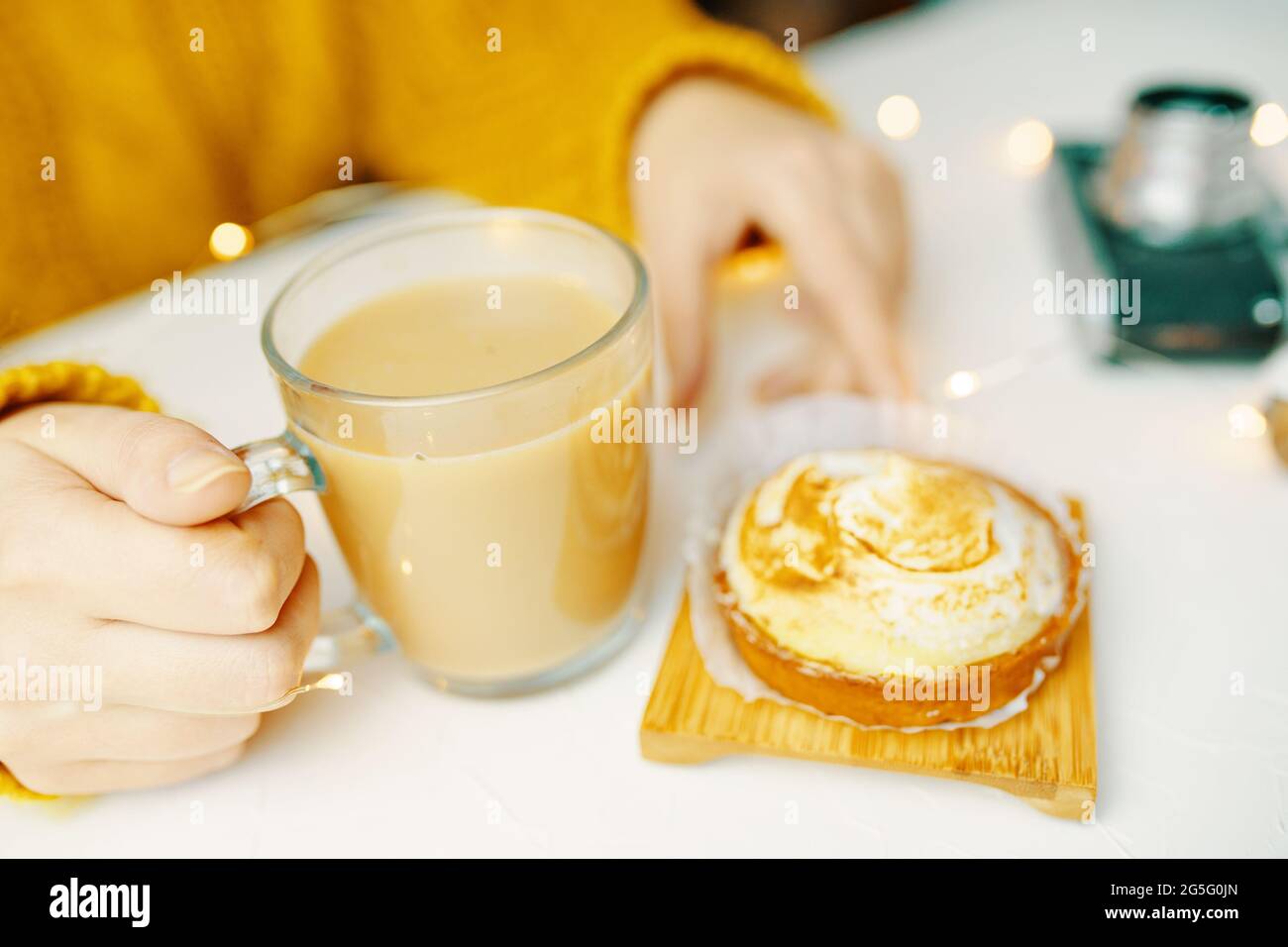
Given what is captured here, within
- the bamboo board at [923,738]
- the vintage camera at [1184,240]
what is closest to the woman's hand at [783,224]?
the vintage camera at [1184,240]

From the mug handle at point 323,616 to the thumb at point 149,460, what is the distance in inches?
0.9

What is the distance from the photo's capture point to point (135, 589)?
1.50 ft

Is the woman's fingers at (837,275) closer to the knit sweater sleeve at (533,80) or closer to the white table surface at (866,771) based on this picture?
the white table surface at (866,771)

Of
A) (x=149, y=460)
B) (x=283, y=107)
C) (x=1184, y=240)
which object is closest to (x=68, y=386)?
(x=149, y=460)

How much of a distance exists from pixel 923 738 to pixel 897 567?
91mm

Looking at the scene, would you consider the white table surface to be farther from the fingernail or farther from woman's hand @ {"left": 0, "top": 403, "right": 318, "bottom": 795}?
the fingernail

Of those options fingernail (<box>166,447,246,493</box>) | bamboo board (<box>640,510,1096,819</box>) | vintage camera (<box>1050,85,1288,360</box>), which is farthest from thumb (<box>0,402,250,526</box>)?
vintage camera (<box>1050,85,1288,360</box>)

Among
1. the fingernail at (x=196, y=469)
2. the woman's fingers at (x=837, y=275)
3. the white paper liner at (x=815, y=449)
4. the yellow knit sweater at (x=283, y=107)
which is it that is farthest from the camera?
the yellow knit sweater at (x=283, y=107)

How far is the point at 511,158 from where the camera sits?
1126 mm

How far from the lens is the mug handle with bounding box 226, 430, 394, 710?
500 mm

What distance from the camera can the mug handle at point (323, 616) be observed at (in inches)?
19.7

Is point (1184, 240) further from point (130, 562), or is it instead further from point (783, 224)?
point (130, 562)

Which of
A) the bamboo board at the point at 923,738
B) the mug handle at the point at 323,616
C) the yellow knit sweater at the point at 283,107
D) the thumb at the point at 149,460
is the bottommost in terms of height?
the bamboo board at the point at 923,738
